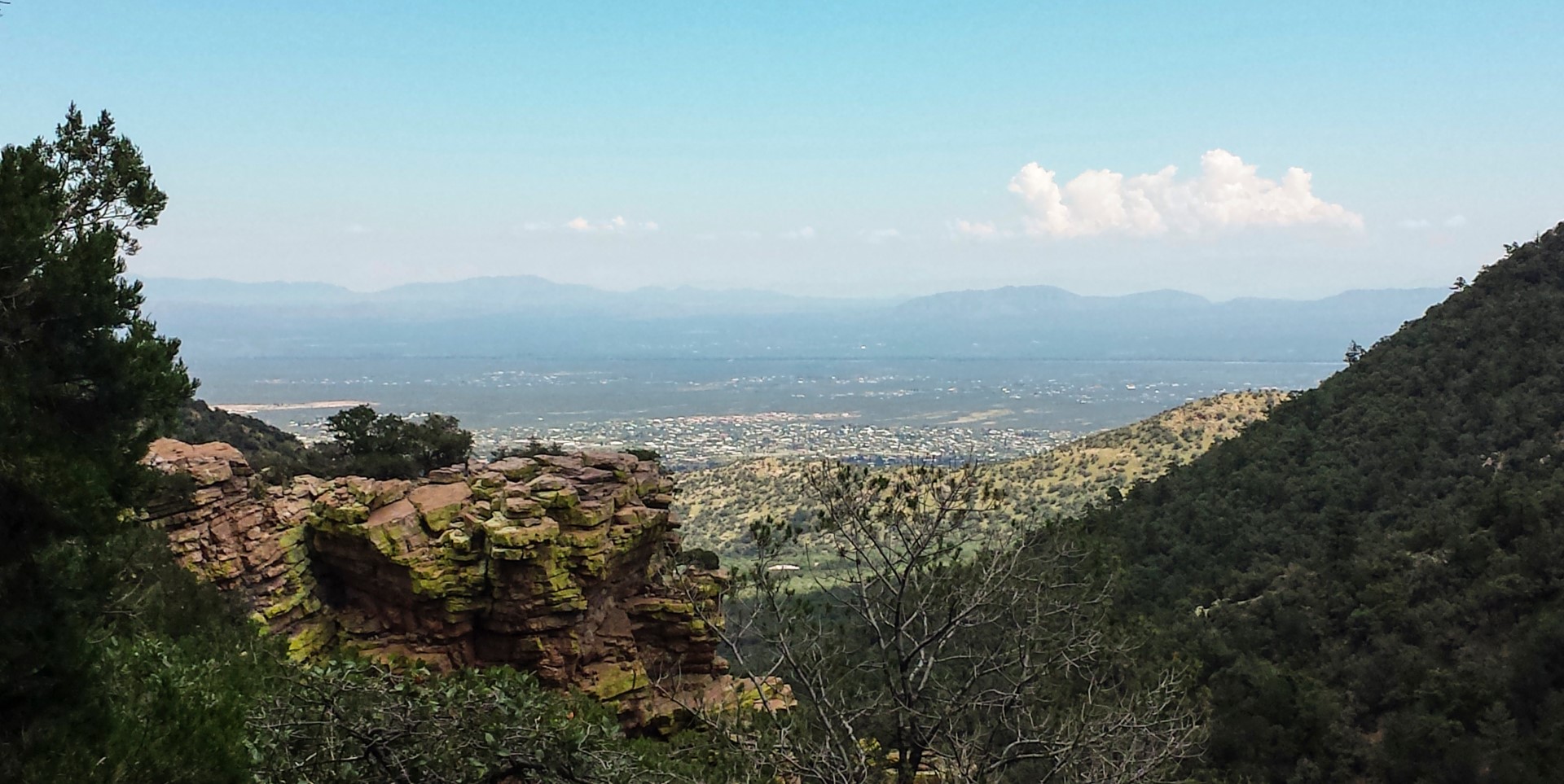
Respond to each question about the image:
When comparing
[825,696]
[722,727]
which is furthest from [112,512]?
[825,696]

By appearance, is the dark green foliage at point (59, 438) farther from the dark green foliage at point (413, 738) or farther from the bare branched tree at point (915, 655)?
the bare branched tree at point (915, 655)

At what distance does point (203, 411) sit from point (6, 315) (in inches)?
1337

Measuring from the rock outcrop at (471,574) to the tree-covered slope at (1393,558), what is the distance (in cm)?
1225

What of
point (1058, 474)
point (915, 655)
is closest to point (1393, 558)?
point (915, 655)

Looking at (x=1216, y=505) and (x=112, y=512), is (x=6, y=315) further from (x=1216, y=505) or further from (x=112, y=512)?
(x=1216, y=505)

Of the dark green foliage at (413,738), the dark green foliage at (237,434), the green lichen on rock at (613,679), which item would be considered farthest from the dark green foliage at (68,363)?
the dark green foliage at (237,434)

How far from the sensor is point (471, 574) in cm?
1321

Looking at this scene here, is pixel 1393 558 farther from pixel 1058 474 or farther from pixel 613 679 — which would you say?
pixel 1058 474

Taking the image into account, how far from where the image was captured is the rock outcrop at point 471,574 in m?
13.2

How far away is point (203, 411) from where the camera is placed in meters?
35.1

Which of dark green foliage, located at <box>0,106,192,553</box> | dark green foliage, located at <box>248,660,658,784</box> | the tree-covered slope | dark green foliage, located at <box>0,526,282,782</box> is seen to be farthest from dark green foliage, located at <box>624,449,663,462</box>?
the tree-covered slope

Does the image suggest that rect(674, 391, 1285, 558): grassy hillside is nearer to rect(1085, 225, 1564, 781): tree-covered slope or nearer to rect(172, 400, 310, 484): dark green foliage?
rect(1085, 225, 1564, 781): tree-covered slope

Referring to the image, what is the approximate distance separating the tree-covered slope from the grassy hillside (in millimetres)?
7531

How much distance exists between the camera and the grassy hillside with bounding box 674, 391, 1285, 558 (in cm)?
4100
